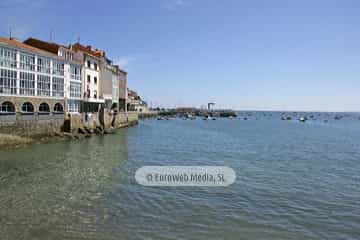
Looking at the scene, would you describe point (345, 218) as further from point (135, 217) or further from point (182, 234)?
point (135, 217)

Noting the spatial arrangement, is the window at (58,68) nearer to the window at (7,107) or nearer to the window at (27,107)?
the window at (27,107)

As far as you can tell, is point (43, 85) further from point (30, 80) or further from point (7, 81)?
point (7, 81)

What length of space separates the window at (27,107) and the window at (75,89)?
26.5ft

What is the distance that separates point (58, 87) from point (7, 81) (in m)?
8.64

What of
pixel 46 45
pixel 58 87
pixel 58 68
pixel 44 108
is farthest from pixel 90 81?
pixel 44 108

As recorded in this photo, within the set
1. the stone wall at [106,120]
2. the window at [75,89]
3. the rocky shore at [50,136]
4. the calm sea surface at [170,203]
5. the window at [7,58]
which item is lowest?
the calm sea surface at [170,203]

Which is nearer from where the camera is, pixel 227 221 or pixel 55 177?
pixel 227 221

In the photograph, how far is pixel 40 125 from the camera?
3434 cm

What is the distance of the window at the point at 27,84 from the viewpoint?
3422cm

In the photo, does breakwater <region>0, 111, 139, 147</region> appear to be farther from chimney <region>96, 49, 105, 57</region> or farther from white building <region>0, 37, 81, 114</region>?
chimney <region>96, 49, 105, 57</region>

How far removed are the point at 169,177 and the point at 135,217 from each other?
293 inches

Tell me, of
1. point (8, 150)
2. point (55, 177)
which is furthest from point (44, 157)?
point (55, 177)

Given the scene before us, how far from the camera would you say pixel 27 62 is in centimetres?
3506

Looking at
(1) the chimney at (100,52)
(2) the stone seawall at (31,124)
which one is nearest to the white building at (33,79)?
(2) the stone seawall at (31,124)
